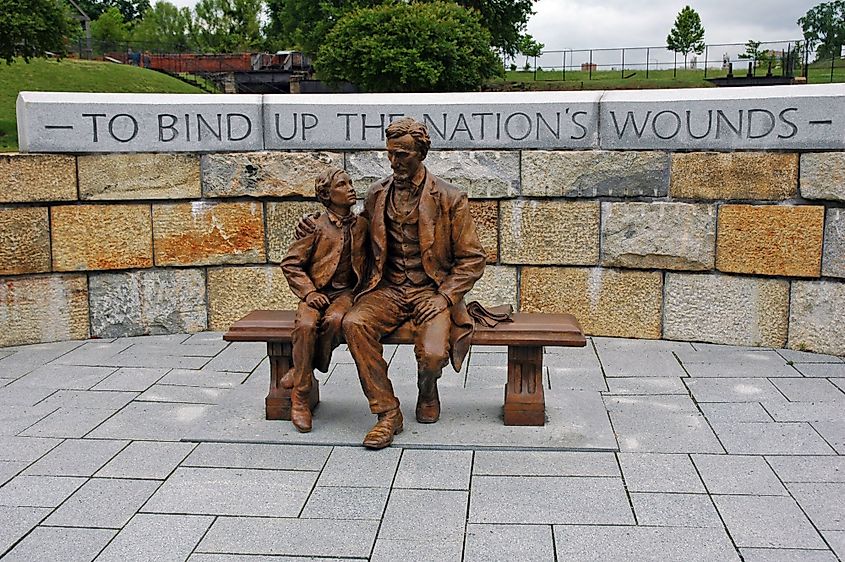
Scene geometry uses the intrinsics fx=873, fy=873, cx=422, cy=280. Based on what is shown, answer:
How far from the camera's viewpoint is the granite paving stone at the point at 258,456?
4227 mm

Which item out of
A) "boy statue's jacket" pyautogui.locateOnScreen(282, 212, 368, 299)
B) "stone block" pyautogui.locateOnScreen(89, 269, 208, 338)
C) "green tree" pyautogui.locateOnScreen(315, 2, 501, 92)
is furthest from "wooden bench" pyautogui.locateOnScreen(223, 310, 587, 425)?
"green tree" pyautogui.locateOnScreen(315, 2, 501, 92)

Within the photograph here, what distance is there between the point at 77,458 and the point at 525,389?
2335 mm

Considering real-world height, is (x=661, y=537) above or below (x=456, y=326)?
below

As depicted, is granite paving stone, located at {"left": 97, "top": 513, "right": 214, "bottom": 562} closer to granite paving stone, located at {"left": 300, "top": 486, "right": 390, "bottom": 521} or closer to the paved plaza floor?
the paved plaza floor

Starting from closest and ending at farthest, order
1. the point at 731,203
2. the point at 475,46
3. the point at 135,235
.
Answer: the point at 731,203 < the point at 135,235 < the point at 475,46

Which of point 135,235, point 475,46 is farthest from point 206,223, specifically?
point 475,46

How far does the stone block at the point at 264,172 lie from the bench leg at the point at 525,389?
2690mm

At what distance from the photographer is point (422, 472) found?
4121 mm

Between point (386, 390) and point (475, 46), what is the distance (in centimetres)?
2101

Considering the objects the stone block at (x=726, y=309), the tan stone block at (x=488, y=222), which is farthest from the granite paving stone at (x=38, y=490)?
the stone block at (x=726, y=309)

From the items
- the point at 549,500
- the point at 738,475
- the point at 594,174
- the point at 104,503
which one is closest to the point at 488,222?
the point at 594,174

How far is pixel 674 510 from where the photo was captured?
3682mm

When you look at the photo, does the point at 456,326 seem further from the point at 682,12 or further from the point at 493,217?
the point at 682,12

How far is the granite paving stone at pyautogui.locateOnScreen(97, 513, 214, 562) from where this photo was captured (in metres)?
3.30
